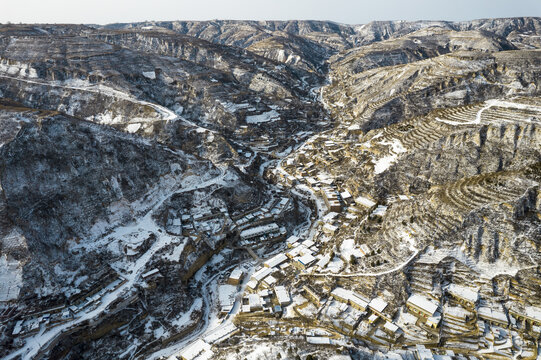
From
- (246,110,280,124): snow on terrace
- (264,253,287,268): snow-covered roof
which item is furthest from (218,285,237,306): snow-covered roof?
(246,110,280,124): snow on terrace

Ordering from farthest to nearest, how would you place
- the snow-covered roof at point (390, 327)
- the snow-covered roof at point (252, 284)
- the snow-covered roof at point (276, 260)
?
the snow-covered roof at point (276, 260)
the snow-covered roof at point (252, 284)
the snow-covered roof at point (390, 327)

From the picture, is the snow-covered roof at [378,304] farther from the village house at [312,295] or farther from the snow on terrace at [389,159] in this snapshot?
the snow on terrace at [389,159]

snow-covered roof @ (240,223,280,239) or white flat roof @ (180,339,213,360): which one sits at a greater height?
snow-covered roof @ (240,223,280,239)

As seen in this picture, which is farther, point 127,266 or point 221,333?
point 127,266

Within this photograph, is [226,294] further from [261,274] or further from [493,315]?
[493,315]

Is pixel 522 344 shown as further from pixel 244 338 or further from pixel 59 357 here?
pixel 59 357

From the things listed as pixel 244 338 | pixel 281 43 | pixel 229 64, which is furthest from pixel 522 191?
pixel 281 43

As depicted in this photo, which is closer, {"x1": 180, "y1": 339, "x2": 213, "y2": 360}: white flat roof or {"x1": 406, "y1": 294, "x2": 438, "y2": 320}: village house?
{"x1": 180, "y1": 339, "x2": 213, "y2": 360}: white flat roof

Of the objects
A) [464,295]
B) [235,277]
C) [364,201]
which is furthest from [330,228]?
[464,295]

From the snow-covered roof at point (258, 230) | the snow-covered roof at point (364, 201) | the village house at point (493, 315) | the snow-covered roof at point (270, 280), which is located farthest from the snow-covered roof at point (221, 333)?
the snow-covered roof at point (364, 201)

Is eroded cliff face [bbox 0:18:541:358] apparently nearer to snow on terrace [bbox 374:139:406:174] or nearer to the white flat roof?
snow on terrace [bbox 374:139:406:174]
